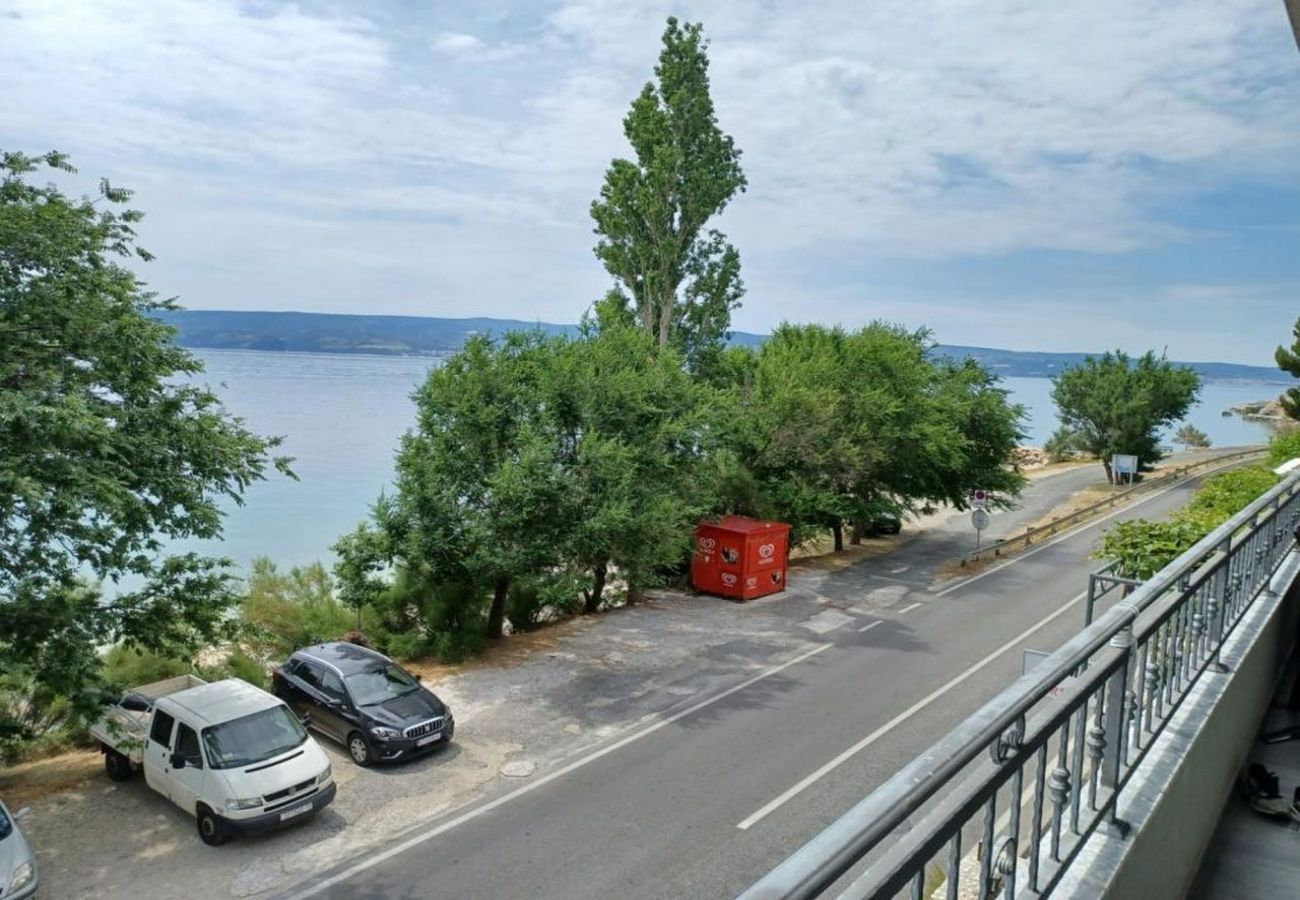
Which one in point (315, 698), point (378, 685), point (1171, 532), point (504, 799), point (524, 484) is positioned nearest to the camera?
point (1171, 532)

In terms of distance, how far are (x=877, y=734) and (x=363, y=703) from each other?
8.75 meters

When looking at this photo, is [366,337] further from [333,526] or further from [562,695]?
[562,695]

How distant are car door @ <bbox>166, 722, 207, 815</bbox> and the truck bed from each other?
1.85 ft

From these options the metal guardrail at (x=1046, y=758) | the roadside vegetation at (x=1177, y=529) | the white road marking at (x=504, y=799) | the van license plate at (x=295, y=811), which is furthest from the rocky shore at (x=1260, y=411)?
the metal guardrail at (x=1046, y=758)

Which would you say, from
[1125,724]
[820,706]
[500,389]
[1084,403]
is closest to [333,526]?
[500,389]

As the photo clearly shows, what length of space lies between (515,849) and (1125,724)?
9.12 metres

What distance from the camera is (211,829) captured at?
1127 centimetres

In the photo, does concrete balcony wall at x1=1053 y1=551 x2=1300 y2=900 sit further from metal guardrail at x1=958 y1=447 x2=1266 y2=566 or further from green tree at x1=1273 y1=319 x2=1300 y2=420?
green tree at x1=1273 y1=319 x2=1300 y2=420

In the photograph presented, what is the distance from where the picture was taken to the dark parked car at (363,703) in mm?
13516

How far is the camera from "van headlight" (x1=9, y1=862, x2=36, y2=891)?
30.2ft

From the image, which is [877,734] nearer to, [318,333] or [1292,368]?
[1292,368]

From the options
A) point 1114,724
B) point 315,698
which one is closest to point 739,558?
point 315,698

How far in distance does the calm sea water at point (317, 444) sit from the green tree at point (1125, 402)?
3.90 meters

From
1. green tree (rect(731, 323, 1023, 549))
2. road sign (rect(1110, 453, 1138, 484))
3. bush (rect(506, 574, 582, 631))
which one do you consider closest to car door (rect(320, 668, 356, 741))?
bush (rect(506, 574, 582, 631))
